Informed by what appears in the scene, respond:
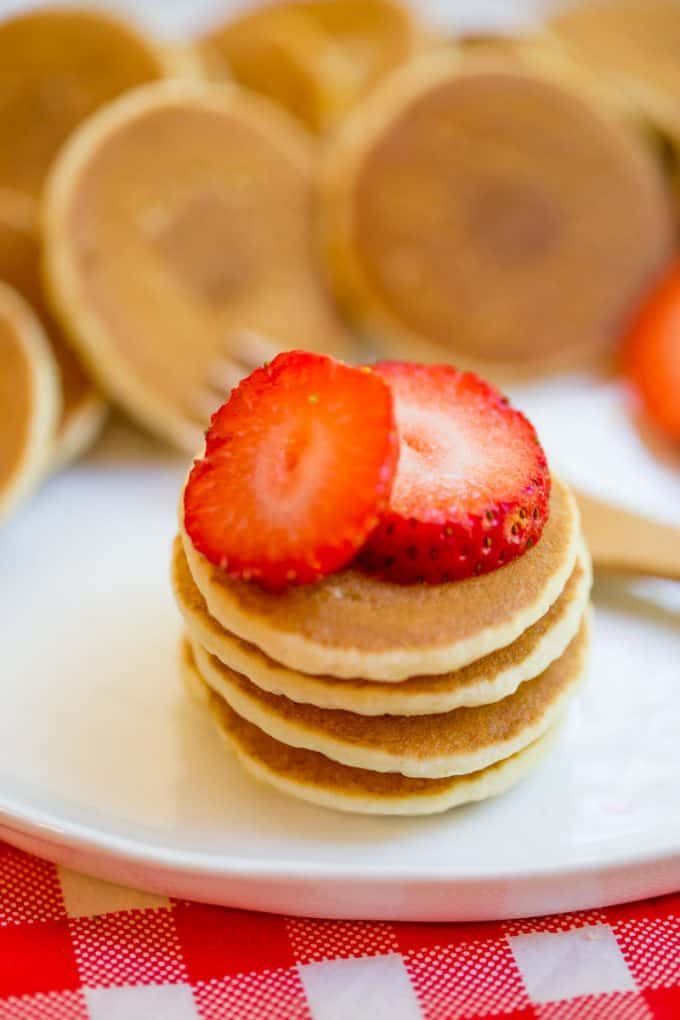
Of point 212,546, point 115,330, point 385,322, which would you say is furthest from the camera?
point 385,322

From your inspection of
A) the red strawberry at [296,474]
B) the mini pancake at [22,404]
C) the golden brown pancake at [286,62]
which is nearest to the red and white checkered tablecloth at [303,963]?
the red strawberry at [296,474]

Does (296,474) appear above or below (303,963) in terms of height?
above

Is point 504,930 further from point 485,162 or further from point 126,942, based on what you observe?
point 485,162

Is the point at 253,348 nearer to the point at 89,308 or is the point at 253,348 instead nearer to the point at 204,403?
the point at 204,403

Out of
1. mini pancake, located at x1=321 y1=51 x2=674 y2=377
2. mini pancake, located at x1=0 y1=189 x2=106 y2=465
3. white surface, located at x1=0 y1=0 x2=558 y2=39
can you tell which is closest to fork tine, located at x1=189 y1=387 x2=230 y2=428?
mini pancake, located at x1=0 y1=189 x2=106 y2=465

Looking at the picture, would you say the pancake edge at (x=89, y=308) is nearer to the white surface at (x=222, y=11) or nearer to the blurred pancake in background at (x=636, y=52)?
the white surface at (x=222, y=11)

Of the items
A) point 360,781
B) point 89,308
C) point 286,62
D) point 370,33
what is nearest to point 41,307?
point 89,308

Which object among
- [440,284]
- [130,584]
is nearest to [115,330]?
[130,584]

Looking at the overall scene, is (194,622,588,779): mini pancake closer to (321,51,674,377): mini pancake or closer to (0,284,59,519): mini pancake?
(0,284,59,519): mini pancake
